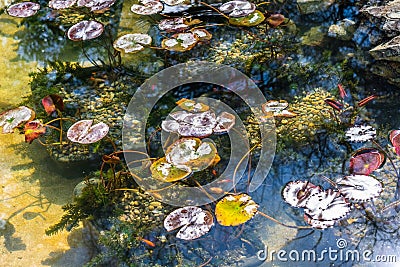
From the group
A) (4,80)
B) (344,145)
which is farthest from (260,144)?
(4,80)

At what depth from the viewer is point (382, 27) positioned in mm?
3115

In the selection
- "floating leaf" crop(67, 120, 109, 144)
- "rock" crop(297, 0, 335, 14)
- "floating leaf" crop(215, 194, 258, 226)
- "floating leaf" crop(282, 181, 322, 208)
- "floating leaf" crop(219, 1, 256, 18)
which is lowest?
"floating leaf" crop(215, 194, 258, 226)

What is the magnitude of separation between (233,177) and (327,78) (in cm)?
100

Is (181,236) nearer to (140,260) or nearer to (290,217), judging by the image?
(140,260)

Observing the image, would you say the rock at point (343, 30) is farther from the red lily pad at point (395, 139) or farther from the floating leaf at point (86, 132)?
the floating leaf at point (86, 132)

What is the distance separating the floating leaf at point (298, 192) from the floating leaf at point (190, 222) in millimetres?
374

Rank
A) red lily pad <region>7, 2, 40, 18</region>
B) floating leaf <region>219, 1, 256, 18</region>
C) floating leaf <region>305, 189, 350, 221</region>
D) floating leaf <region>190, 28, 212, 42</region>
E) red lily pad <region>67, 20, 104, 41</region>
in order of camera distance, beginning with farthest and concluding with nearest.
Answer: red lily pad <region>7, 2, 40, 18</region>, floating leaf <region>219, 1, 256, 18</region>, floating leaf <region>190, 28, 212, 42</region>, red lily pad <region>67, 20, 104, 41</region>, floating leaf <region>305, 189, 350, 221</region>

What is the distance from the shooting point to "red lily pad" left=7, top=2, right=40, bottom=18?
3400 millimetres

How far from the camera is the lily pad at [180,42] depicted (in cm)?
307

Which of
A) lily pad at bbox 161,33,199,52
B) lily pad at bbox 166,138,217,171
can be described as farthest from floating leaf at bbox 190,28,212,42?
lily pad at bbox 166,138,217,171

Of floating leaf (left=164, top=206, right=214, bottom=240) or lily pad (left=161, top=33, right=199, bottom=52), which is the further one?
lily pad (left=161, top=33, right=199, bottom=52)

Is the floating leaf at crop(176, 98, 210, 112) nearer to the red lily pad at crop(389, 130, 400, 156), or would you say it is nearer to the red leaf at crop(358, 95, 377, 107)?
the red leaf at crop(358, 95, 377, 107)

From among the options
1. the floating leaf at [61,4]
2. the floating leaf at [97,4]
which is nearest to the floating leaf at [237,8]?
the floating leaf at [97,4]

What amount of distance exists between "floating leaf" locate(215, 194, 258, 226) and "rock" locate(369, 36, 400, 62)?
4.48 feet
